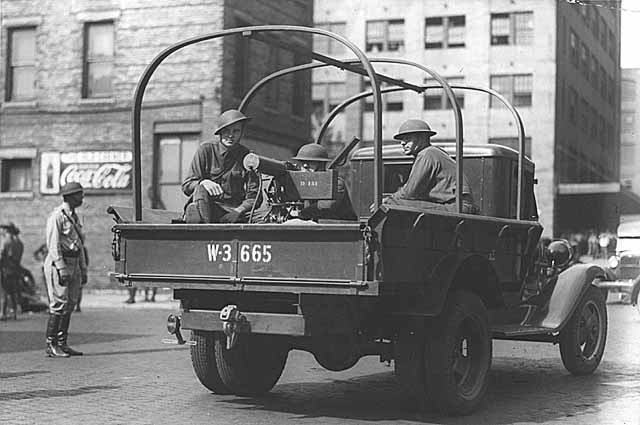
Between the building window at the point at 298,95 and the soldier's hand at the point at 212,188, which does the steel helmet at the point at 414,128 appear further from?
the building window at the point at 298,95

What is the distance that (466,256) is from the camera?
7625 millimetres

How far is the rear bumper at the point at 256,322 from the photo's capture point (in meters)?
6.92

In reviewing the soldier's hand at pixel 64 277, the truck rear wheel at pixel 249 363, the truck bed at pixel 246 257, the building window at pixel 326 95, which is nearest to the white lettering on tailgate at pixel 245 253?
the truck bed at pixel 246 257

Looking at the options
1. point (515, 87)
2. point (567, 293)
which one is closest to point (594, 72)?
point (515, 87)

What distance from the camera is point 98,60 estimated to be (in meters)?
25.1

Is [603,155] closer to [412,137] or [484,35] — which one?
[484,35]

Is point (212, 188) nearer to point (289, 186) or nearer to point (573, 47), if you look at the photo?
point (289, 186)

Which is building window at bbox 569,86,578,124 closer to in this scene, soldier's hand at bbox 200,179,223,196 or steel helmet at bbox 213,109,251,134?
steel helmet at bbox 213,109,251,134

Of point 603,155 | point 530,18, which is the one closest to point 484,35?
point 530,18

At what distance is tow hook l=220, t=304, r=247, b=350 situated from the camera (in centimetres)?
702

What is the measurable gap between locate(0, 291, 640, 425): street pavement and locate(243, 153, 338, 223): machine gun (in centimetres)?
155

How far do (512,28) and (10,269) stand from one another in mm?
28102

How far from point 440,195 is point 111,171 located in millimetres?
17685

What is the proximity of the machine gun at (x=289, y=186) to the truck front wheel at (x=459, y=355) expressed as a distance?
126cm
